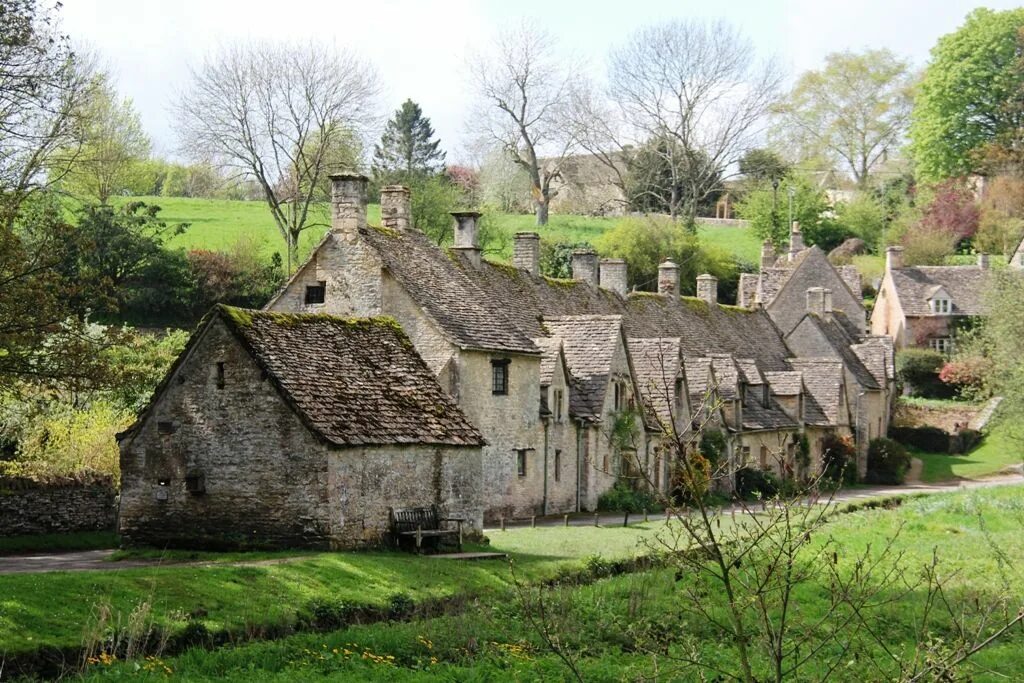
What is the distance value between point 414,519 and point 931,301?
2662 inches

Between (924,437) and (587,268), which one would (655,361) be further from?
(924,437)

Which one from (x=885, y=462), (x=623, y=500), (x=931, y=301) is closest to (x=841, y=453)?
(x=885, y=462)

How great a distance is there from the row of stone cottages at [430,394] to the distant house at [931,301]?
64.3 feet

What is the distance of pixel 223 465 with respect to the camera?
30.9m

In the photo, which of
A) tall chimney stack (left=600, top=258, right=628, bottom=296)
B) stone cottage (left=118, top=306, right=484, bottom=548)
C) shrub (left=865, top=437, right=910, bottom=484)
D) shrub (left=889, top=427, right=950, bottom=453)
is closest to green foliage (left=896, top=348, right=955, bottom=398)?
shrub (left=889, top=427, right=950, bottom=453)

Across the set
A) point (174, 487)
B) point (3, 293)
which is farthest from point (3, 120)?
point (174, 487)

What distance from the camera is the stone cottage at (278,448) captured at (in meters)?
30.1

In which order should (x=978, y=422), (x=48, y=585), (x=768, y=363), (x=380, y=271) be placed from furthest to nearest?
1. (x=978, y=422)
2. (x=768, y=363)
3. (x=380, y=271)
4. (x=48, y=585)

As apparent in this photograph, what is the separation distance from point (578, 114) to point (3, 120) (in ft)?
224

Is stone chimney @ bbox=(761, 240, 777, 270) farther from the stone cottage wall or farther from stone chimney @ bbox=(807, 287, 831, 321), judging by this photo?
the stone cottage wall

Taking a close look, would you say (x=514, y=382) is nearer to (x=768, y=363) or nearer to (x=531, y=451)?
(x=531, y=451)

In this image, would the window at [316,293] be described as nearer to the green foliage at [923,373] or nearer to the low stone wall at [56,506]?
the low stone wall at [56,506]

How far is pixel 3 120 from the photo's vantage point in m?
32.5

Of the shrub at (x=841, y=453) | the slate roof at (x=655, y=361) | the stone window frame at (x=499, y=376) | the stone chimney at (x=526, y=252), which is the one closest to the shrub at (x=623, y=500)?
the slate roof at (x=655, y=361)
